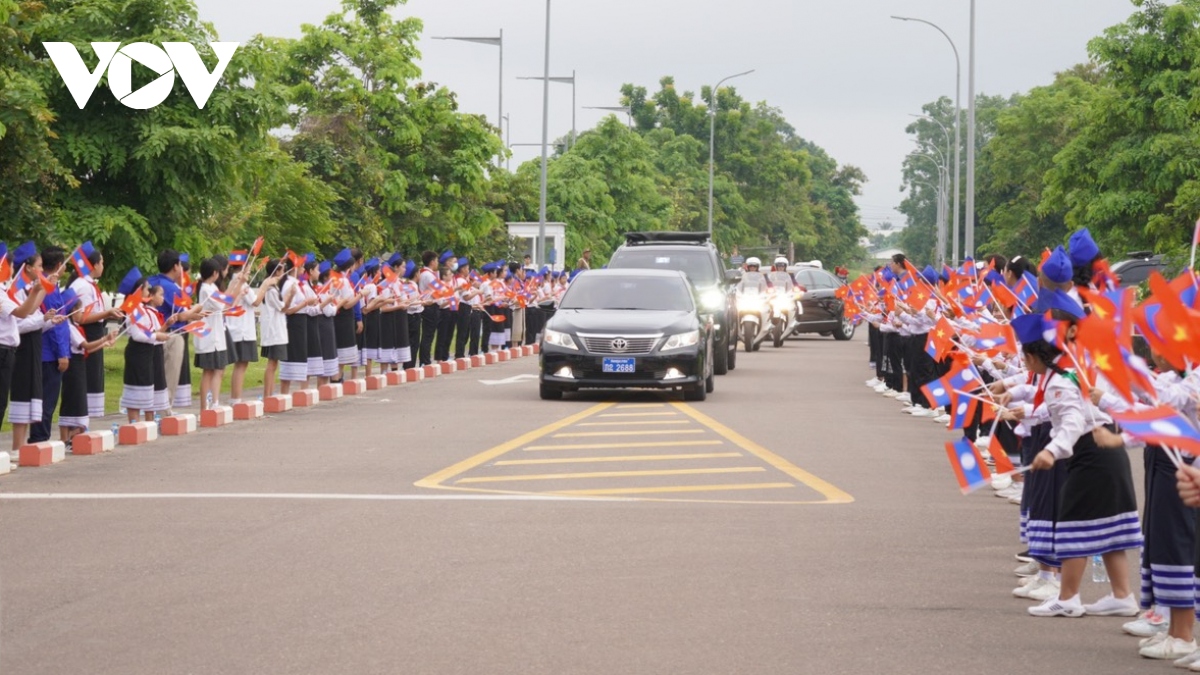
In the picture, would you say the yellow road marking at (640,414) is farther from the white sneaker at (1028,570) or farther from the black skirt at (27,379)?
the white sneaker at (1028,570)

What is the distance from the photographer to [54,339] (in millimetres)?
15531

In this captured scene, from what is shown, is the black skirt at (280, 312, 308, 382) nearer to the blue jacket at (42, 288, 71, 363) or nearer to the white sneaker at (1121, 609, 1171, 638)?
the blue jacket at (42, 288, 71, 363)

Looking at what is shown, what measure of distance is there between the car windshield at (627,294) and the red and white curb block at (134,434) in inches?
303

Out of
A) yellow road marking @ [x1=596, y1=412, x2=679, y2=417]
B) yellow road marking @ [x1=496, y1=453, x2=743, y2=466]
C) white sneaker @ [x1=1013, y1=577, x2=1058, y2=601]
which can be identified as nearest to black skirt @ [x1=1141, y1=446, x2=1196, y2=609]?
white sneaker @ [x1=1013, y1=577, x2=1058, y2=601]

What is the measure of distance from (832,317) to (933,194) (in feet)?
448

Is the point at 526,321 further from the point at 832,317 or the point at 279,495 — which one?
the point at 279,495

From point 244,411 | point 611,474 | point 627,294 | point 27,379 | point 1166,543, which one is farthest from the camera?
point 627,294

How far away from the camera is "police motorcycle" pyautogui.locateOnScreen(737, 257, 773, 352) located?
124ft

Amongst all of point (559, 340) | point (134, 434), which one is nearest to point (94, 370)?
point (134, 434)

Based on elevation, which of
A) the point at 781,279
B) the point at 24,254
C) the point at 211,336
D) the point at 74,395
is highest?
the point at 24,254

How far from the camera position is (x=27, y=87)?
20422mm

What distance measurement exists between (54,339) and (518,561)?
694 cm

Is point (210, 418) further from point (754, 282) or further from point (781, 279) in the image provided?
point (781, 279)

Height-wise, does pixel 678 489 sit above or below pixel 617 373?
below
